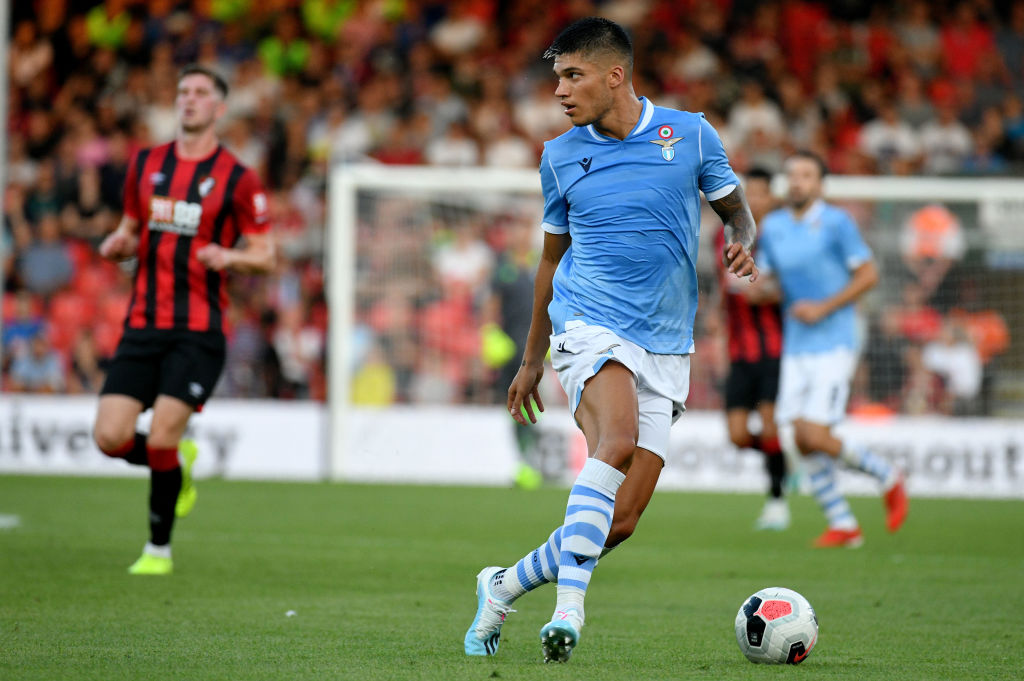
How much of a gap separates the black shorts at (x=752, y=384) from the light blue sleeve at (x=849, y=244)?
1368 millimetres

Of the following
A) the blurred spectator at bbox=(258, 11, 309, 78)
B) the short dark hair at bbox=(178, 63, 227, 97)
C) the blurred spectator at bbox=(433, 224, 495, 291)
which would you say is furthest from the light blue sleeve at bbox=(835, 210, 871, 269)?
the blurred spectator at bbox=(258, 11, 309, 78)

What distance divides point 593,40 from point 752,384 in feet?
20.6

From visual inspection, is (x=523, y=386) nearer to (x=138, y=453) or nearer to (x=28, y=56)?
(x=138, y=453)

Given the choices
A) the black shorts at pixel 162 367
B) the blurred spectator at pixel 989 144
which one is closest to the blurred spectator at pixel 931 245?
the blurred spectator at pixel 989 144

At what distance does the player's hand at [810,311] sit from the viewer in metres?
9.51

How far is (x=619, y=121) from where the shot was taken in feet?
16.3

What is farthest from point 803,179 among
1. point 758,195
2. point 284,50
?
point 284,50

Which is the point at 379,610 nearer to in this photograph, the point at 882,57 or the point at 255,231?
the point at 255,231

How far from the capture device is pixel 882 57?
1888 centimetres

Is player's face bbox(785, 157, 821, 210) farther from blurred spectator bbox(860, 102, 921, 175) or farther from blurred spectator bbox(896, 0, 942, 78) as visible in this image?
blurred spectator bbox(896, 0, 942, 78)

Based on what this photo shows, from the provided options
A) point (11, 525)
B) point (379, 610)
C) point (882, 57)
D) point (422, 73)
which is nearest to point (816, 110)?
point (882, 57)

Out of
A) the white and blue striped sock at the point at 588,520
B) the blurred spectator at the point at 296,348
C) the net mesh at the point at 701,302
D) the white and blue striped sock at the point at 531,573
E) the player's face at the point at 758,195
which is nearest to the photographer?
the white and blue striped sock at the point at 588,520

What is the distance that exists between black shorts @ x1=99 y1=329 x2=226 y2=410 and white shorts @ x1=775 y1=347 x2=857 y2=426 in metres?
4.19

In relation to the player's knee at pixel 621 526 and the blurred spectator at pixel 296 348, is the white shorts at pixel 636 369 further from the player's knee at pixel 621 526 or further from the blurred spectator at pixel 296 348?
the blurred spectator at pixel 296 348
